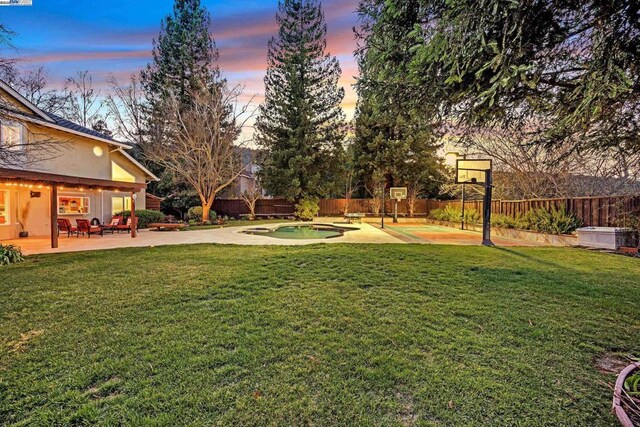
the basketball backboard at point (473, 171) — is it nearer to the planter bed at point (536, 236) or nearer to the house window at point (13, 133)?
the planter bed at point (536, 236)

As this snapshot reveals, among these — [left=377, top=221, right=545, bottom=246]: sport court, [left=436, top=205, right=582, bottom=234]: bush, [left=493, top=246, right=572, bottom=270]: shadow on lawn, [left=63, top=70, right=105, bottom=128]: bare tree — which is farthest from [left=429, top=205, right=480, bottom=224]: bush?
[left=63, top=70, right=105, bottom=128]: bare tree

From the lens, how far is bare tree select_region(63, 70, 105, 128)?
909 inches

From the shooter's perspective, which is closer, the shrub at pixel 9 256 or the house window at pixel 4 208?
the shrub at pixel 9 256

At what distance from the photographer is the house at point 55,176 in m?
9.40

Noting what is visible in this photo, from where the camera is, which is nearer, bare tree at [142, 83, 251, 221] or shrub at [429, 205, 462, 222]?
shrub at [429, 205, 462, 222]

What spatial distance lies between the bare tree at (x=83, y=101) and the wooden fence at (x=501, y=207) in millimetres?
12216

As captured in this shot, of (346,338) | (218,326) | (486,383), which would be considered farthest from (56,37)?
(486,383)

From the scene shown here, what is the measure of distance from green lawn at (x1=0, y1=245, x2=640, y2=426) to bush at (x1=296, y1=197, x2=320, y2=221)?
16.8 metres

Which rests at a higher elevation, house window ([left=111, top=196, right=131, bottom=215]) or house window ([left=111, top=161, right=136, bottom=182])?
house window ([left=111, top=161, right=136, bottom=182])

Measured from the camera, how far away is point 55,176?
8984 millimetres

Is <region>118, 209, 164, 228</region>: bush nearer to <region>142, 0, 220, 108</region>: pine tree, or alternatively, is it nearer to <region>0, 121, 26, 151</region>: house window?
<region>0, 121, 26, 151</region>: house window

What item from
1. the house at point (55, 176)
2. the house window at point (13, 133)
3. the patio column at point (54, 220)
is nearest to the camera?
the patio column at point (54, 220)

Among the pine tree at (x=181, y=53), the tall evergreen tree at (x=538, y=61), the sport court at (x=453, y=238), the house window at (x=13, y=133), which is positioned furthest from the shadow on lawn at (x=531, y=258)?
the pine tree at (x=181, y=53)

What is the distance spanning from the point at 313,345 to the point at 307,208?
19.9 metres
